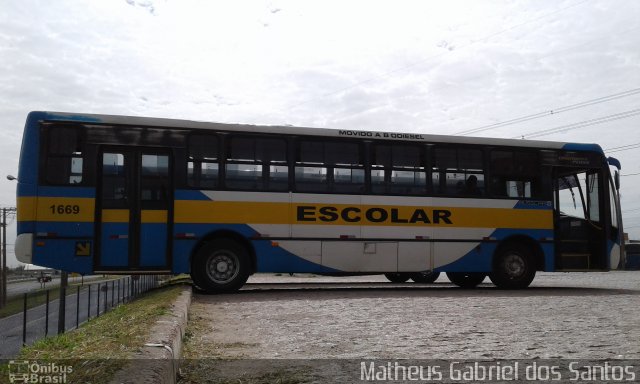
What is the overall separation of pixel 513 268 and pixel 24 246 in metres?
10.4

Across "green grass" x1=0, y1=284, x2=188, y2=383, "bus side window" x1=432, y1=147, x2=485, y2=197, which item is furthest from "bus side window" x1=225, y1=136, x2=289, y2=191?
"green grass" x1=0, y1=284, x2=188, y2=383

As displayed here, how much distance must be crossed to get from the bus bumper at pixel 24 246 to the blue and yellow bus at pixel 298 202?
0.08ft

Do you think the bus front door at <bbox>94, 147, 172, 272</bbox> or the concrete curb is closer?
the concrete curb

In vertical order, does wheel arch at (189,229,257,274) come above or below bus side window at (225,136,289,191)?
below

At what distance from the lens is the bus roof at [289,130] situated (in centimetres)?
1158

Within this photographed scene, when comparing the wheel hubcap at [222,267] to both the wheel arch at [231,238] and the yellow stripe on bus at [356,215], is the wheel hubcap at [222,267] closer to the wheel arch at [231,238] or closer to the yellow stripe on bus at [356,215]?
the wheel arch at [231,238]

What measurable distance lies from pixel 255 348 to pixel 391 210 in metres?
7.30

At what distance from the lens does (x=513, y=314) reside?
28.0 feet

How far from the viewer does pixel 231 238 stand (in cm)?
1229

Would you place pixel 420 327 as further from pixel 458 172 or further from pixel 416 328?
pixel 458 172

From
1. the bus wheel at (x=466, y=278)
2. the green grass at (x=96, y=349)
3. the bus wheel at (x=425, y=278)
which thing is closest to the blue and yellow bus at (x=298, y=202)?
the bus wheel at (x=466, y=278)

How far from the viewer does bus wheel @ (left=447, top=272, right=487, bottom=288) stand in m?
15.3

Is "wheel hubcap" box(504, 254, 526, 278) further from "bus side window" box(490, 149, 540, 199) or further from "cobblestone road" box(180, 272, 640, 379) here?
"cobblestone road" box(180, 272, 640, 379)

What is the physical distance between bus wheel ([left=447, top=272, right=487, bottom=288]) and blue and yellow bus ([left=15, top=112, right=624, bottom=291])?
4.95 feet
